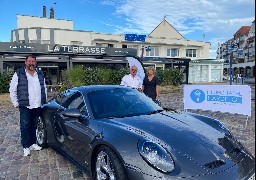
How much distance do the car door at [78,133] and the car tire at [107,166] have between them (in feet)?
0.80

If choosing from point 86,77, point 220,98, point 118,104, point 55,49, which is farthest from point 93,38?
point 118,104

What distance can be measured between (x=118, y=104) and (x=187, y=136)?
4.29ft

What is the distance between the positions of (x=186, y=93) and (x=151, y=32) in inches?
1508

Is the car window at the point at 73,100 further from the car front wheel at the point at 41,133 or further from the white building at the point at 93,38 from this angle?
the white building at the point at 93,38

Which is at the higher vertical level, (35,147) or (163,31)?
(163,31)

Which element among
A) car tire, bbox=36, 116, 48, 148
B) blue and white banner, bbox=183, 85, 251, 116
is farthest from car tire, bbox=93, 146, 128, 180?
blue and white banner, bbox=183, 85, 251, 116

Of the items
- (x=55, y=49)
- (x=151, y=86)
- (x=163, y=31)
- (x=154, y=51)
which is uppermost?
(x=163, y=31)

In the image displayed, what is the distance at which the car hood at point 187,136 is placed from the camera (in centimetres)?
274

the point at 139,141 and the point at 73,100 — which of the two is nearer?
the point at 139,141


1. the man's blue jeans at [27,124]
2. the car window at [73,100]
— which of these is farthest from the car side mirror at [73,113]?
the man's blue jeans at [27,124]

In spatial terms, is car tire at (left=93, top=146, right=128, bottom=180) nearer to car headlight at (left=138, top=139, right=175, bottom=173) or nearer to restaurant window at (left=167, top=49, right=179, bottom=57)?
car headlight at (left=138, top=139, right=175, bottom=173)

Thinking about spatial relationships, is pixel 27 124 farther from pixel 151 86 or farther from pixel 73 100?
pixel 151 86

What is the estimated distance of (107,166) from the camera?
10.1 feet

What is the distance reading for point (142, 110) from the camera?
394 cm
